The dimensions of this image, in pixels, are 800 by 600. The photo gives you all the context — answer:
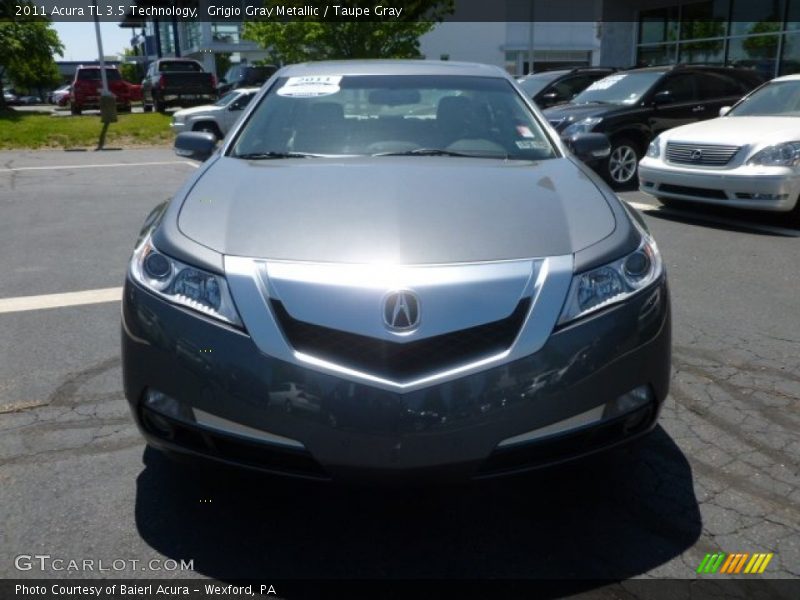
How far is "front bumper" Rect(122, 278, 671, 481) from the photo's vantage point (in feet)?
6.97

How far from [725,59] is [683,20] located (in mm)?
2284

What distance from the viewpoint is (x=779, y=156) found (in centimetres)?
725

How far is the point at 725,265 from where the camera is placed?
6066mm

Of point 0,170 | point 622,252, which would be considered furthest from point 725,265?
point 0,170

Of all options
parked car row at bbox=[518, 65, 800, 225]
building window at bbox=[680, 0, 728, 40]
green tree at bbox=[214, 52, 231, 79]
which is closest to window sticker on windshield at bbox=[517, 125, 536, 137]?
parked car row at bbox=[518, 65, 800, 225]

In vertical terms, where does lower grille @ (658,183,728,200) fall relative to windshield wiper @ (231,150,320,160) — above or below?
below

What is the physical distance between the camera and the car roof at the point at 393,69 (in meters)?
4.10

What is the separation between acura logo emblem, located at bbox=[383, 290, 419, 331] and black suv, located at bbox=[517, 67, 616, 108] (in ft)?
38.8

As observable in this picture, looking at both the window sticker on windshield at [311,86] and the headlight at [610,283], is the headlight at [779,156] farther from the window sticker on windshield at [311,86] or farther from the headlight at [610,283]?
the headlight at [610,283]

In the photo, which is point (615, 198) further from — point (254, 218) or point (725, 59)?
point (725, 59)

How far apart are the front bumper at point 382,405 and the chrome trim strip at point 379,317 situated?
0.07ft

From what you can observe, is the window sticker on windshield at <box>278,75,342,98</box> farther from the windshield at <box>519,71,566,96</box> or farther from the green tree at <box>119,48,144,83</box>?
the green tree at <box>119,48,144,83</box>

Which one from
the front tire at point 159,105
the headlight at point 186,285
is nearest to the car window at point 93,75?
the front tire at point 159,105

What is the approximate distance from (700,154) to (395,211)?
6.17 m
